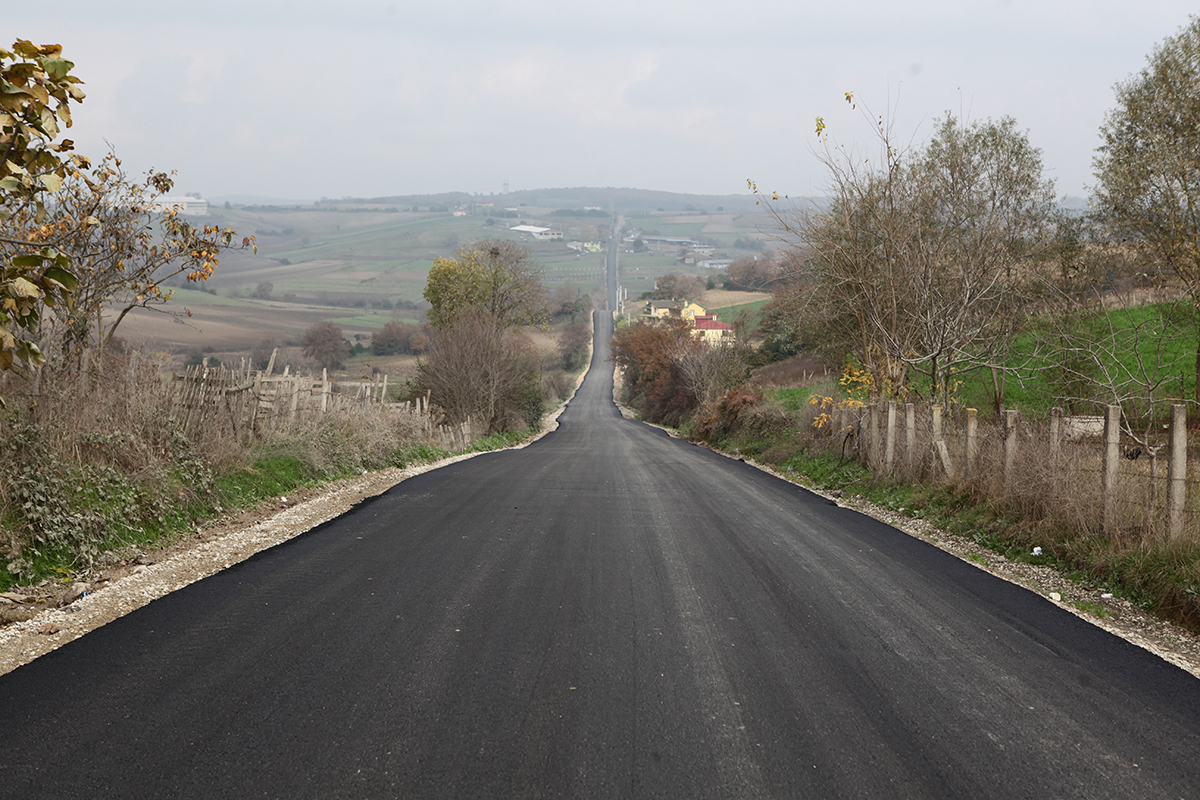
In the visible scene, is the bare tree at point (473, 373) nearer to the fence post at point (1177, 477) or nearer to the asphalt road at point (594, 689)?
the asphalt road at point (594, 689)

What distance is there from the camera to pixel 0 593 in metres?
6.46

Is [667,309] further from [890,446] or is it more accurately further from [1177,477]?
[1177,477]

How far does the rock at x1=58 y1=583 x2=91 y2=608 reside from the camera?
260 inches

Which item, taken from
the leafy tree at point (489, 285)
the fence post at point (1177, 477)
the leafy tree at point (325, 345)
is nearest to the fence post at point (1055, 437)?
the fence post at point (1177, 477)

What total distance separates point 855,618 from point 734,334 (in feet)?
139

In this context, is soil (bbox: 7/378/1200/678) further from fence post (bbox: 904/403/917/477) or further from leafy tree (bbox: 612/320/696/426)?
leafy tree (bbox: 612/320/696/426)

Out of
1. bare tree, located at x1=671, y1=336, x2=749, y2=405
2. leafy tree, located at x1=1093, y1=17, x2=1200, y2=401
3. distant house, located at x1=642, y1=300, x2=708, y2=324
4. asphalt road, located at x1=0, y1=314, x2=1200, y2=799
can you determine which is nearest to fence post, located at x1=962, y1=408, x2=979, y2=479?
asphalt road, located at x1=0, y1=314, x2=1200, y2=799

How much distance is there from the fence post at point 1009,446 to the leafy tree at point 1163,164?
1196cm

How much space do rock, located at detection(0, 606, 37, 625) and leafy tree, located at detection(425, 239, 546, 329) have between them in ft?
162

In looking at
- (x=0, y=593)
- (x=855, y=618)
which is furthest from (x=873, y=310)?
(x=0, y=593)

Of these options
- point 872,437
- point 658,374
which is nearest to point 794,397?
point 872,437

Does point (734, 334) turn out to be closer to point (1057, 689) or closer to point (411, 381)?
point (411, 381)

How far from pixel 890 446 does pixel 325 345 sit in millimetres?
60749

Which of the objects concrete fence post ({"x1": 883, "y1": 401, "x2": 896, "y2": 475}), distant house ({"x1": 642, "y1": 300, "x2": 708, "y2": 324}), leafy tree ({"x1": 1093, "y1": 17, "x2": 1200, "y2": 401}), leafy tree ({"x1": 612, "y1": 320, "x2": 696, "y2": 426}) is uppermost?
leafy tree ({"x1": 1093, "y1": 17, "x2": 1200, "y2": 401})
